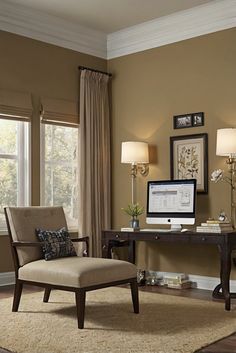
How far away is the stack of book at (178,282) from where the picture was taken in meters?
5.43

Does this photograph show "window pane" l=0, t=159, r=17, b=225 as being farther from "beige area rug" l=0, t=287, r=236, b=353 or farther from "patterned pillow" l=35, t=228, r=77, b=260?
"patterned pillow" l=35, t=228, r=77, b=260

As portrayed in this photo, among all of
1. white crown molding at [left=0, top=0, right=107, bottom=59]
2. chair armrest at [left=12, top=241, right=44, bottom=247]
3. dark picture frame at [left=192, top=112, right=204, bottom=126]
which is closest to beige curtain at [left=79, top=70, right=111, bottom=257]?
white crown molding at [left=0, top=0, right=107, bottom=59]

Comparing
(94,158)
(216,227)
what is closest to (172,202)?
(216,227)

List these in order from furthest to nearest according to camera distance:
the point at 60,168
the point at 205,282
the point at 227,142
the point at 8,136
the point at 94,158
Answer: the point at 94,158 < the point at 60,168 < the point at 8,136 < the point at 205,282 < the point at 227,142

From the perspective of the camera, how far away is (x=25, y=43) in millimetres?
5750

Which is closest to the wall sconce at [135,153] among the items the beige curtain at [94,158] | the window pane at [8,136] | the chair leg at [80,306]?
the beige curtain at [94,158]

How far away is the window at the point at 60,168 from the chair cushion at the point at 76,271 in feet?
6.08

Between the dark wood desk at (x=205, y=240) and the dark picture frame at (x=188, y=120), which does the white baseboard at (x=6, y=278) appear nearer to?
the dark wood desk at (x=205, y=240)

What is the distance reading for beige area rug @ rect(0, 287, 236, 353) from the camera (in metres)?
3.27

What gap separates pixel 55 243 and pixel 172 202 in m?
1.54

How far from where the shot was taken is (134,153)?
5.77m

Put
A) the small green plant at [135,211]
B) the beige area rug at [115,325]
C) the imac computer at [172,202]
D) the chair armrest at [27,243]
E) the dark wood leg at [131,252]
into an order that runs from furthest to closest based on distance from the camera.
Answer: the dark wood leg at [131,252], the small green plant at [135,211], the imac computer at [172,202], the chair armrest at [27,243], the beige area rug at [115,325]

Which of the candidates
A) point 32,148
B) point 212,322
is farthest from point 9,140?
point 212,322

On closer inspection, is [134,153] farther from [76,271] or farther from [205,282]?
[76,271]
